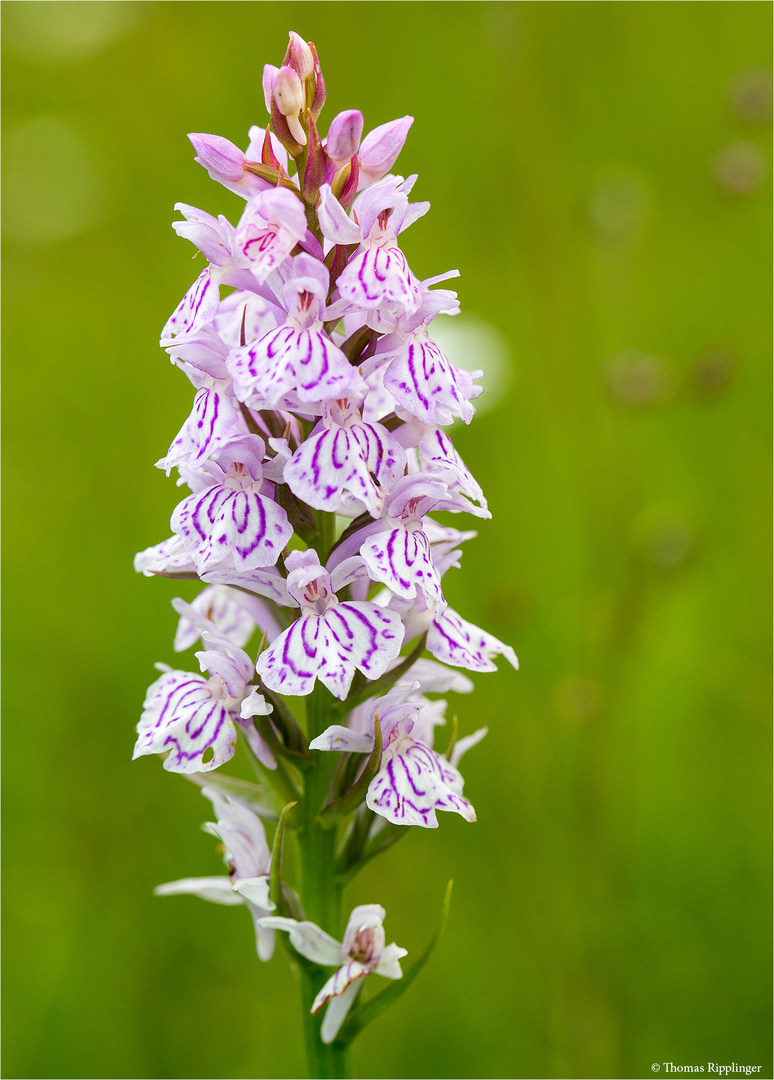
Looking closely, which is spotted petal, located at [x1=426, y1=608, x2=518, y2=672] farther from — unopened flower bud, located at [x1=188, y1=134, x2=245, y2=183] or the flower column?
unopened flower bud, located at [x1=188, y1=134, x2=245, y2=183]

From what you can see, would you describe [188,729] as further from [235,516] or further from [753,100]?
[753,100]

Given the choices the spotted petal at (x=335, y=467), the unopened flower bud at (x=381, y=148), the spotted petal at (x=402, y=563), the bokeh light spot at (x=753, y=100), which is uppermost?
the bokeh light spot at (x=753, y=100)

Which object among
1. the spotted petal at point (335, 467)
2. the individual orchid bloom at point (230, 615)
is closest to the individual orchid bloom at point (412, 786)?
the individual orchid bloom at point (230, 615)

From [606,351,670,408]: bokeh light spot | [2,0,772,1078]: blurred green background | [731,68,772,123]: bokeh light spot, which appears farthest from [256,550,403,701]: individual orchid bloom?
[731,68,772,123]: bokeh light spot

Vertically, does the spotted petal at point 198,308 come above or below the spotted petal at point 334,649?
above

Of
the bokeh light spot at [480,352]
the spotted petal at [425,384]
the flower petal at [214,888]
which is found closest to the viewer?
the spotted petal at [425,384]

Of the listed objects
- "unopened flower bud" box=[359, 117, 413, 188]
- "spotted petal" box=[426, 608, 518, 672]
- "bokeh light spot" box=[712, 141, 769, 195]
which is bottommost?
"spotted petal" box=[426, 608, 518, 672]

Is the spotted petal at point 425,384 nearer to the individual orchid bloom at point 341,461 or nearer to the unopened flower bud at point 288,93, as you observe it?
the individual orchid bloom at point 341,461

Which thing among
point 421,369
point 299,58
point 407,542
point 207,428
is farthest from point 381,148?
point 407,542
